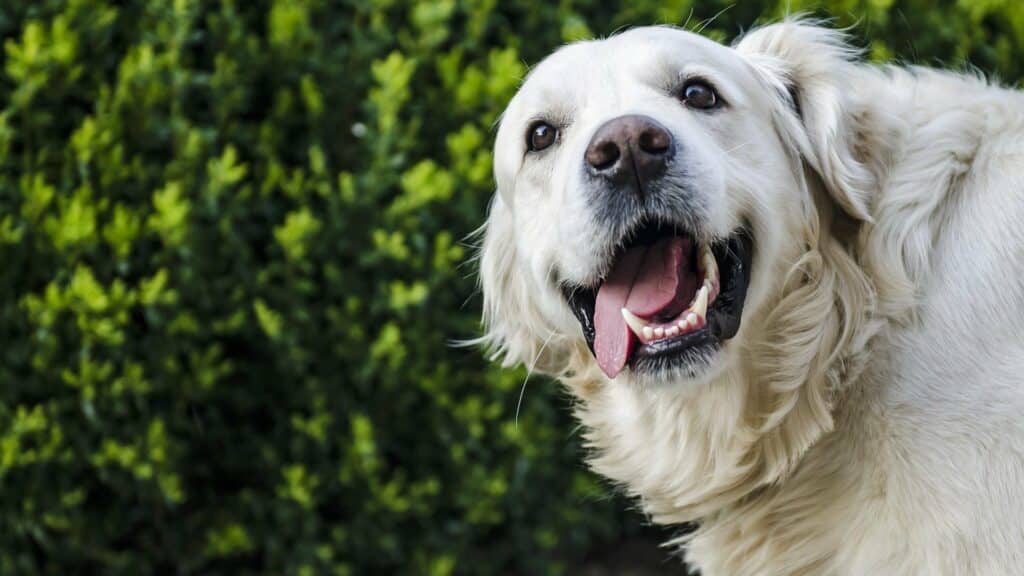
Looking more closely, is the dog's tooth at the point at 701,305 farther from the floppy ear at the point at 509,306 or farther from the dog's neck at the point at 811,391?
the floppy ear at the point at 509,306

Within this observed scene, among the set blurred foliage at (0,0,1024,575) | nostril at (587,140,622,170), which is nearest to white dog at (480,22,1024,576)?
nostril at (587,140,622,170)

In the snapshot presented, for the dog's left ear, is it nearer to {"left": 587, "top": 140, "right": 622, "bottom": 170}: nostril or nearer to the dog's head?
the dog's head

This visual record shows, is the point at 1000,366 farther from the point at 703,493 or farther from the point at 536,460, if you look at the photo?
the point at 536,460

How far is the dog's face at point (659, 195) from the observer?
2.64 meters

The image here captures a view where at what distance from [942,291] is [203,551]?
2.93 metres

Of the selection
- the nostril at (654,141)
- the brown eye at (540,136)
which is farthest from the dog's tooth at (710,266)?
the brown eye at (540,136)

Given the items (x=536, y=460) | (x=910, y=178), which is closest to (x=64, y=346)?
(x=536, y=460)

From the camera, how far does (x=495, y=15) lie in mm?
4371

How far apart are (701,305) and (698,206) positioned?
22 cm

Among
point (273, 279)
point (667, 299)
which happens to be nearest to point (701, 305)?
point (667, 299)

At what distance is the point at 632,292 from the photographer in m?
2.77

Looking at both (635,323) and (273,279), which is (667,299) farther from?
(273,279)

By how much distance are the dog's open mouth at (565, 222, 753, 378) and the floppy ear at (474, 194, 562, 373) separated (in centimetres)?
50

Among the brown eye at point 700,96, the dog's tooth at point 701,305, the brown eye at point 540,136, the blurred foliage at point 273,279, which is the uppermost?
the brown eye at point 700,96
